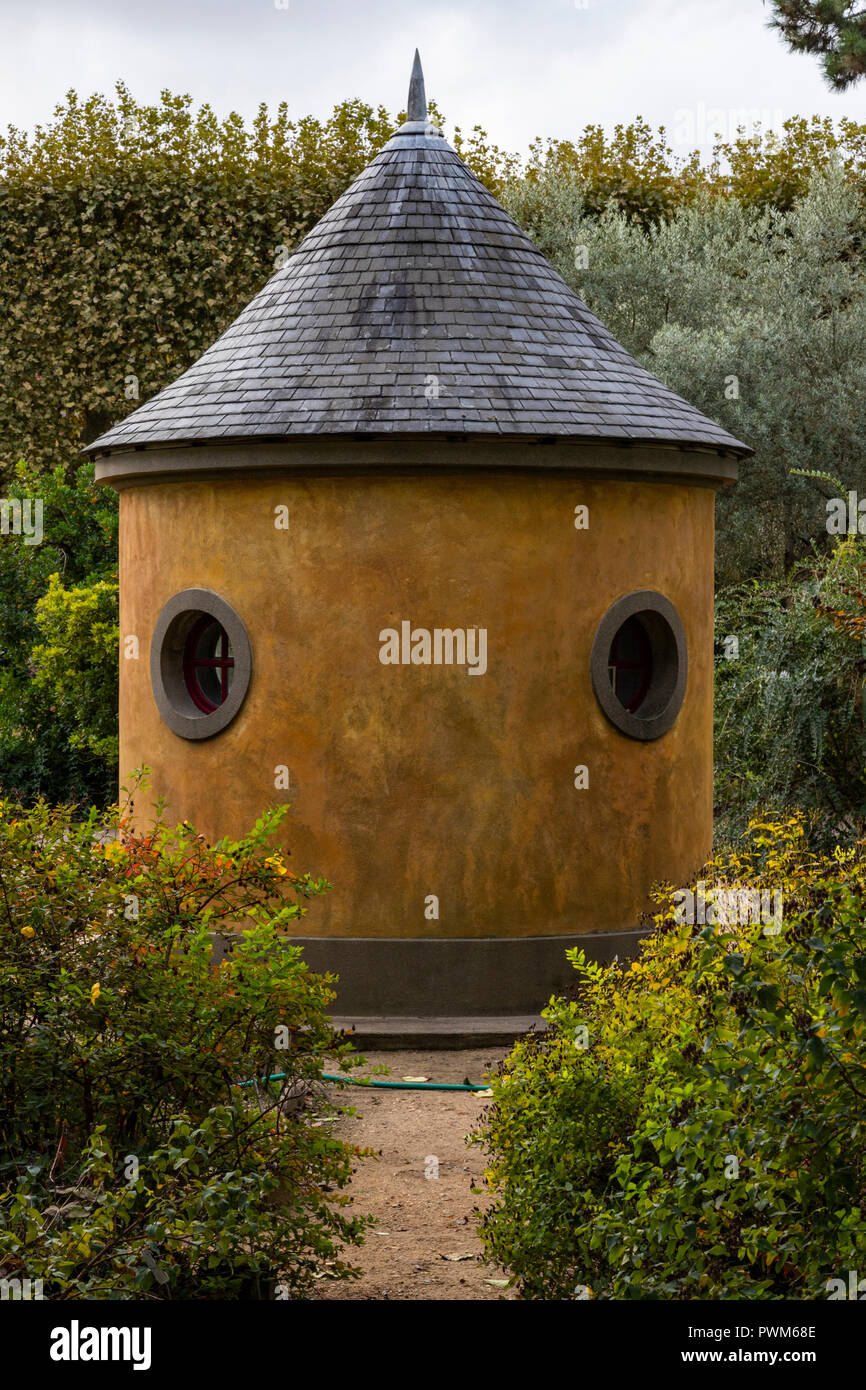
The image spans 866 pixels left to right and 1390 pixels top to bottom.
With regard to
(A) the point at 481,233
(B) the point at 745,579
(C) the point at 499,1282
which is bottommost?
(C) the point at 499,1282

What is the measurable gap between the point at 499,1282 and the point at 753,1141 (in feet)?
7.01

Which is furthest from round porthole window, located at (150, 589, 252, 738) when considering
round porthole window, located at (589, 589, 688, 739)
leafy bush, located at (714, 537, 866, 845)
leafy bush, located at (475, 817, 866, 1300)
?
leafy bush, located at (475, 817, 866, 1300)

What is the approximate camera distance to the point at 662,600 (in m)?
10.7

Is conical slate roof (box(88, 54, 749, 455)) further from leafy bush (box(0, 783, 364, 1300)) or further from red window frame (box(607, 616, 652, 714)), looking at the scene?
leafy bush (box(0, 783, 364, 1300))

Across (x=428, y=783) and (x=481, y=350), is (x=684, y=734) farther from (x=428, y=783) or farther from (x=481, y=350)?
(x=481, y=350)

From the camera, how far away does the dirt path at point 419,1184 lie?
587 centimetres

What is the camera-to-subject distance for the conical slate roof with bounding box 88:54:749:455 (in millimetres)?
9977

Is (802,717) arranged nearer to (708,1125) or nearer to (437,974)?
(437,974)

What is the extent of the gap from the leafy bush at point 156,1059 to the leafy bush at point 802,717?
7982 millimetres

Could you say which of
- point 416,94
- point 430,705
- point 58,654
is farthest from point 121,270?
point 430,705

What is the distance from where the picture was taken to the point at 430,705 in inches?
395

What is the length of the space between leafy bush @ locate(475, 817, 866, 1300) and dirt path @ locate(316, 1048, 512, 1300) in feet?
1.68

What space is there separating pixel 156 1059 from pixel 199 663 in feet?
20.3

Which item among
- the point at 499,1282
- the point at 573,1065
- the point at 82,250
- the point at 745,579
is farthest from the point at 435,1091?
the point at 82,250
